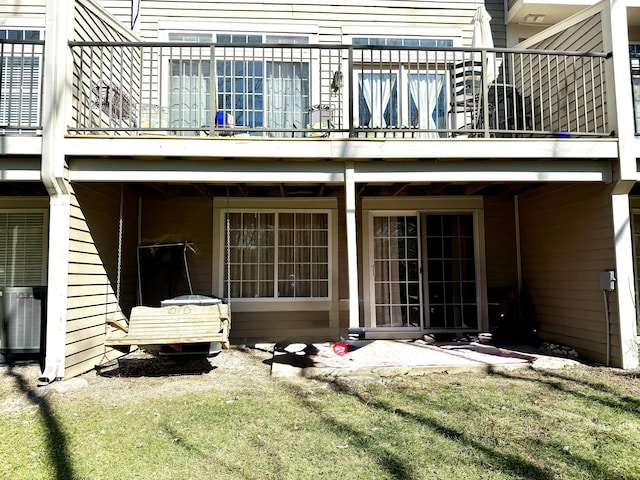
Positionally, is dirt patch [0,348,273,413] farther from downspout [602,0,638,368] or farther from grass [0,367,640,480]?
downspout [602,0,638,368]

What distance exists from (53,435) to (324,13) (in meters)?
6.82

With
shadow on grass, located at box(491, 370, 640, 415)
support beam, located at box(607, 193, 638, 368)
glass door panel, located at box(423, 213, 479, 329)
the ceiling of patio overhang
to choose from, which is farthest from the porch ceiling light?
shadow on grass, located at box(491, 370, 640, 415)

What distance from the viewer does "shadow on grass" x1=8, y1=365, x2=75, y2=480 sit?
105 inches

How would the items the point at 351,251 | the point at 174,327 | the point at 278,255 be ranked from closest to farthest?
1. the point at 351,251
2. the point at 174,327
3. the point at 278,255

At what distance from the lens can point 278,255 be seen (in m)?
6.79

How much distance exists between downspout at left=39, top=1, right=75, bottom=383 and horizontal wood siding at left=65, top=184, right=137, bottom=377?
0.09m

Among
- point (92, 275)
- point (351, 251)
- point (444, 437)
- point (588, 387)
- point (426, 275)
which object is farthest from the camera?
point (426, 275)

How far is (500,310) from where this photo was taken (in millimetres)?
6480

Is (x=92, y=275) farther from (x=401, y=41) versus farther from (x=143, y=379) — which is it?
(x=401, y=41)

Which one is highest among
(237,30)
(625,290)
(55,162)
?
(237,30)

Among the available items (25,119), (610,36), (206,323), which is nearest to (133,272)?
(206,323)

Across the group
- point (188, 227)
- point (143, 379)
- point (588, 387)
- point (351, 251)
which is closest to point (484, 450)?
point (588, 387)

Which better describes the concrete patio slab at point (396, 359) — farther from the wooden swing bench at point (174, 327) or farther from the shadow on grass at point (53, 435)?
the shadow on grass at point (53, 435)

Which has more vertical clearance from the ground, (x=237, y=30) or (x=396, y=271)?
(x=237, y=30)
